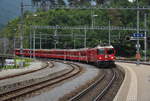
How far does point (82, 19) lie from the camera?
366 feet

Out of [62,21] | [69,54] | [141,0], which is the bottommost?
[69,54]

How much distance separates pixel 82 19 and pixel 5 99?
96400mm

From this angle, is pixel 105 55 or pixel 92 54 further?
pixel 92 54

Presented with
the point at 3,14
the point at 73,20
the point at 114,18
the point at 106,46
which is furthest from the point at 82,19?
the point at 3,14

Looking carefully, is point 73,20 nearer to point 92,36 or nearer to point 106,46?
point 92,36

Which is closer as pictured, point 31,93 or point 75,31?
point 31,93

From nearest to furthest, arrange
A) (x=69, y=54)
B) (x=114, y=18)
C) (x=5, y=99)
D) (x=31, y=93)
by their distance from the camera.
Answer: (x=5, y=99)
(x=31, y=93)
(x=69, y=54)
(x=114, y=18)

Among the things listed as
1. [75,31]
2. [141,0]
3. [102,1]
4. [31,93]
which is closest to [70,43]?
[75,31]

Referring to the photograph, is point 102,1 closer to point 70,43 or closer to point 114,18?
point 114,18

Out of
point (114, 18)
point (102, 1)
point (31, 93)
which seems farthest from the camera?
point (102, 1)

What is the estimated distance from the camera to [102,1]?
500 ft

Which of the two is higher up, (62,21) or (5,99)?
(62,21)

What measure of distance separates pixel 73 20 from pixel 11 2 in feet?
319

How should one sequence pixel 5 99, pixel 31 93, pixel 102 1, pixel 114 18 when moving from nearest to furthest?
1. pixel 5 99
2. pixel 31 93
3. pixel 114 18
4. pixel 102 1
